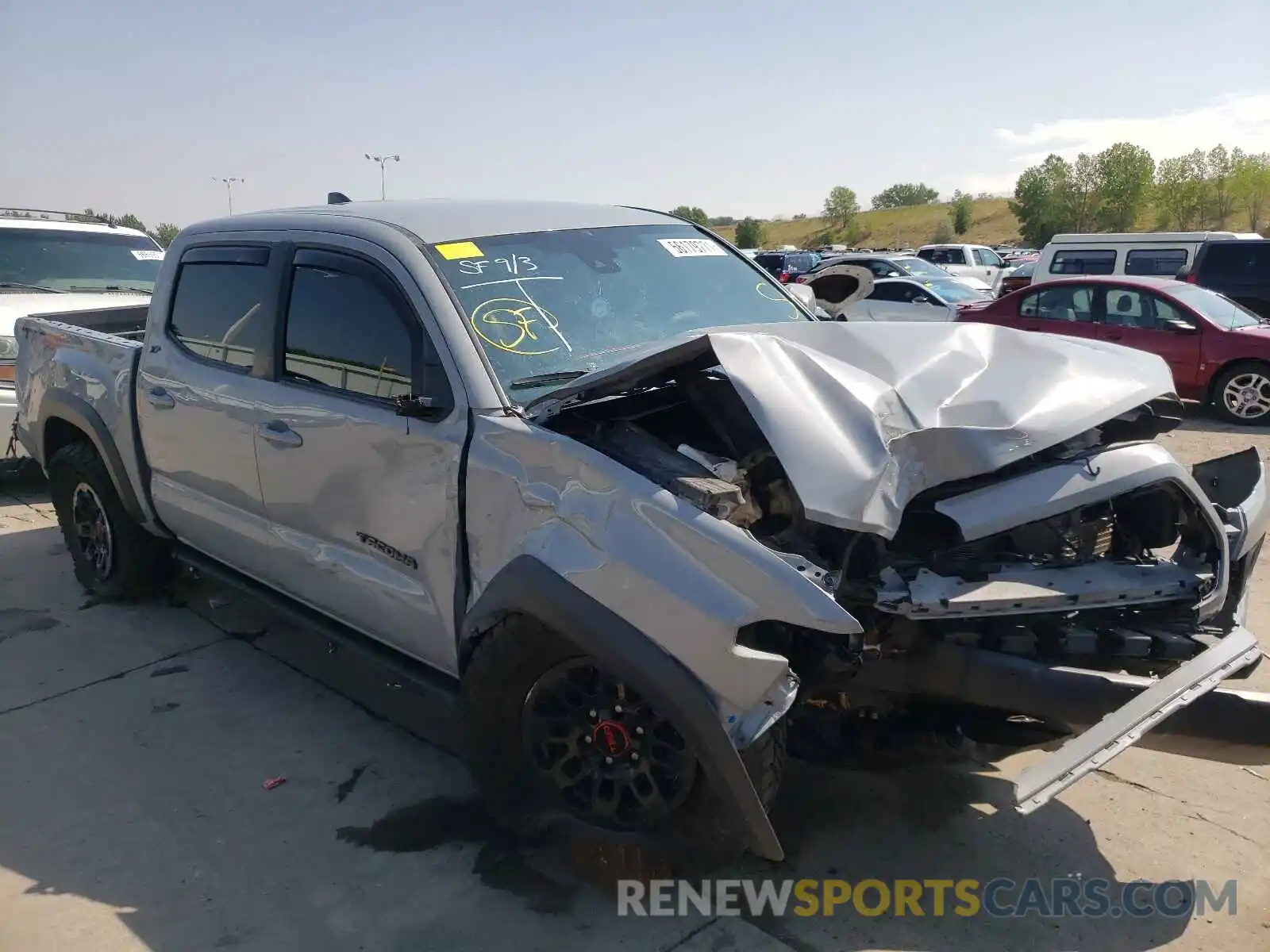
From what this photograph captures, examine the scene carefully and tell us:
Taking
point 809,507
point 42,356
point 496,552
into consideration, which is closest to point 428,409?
point 496,552

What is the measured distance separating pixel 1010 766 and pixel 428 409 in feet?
7.83

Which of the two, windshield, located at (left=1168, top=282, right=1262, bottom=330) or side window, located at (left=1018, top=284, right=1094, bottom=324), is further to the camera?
side window, located at (left=1018, top=284, right=1094, bottom=324)

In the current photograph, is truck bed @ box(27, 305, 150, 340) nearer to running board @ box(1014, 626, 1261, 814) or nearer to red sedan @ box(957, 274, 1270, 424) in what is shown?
running board @ box(1014, 626, 1261, 814)

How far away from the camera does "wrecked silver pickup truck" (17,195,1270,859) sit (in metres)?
2.47

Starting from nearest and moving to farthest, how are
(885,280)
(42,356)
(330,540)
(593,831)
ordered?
(593,831) < (330,540) < (42,356) < (885,280)

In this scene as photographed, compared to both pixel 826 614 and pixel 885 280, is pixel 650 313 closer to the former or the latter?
pixel 826 614

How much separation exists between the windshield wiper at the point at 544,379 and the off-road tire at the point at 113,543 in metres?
3.02

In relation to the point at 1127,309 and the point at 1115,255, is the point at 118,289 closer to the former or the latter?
the point at 1127,309

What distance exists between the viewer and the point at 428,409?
3080 millimetres

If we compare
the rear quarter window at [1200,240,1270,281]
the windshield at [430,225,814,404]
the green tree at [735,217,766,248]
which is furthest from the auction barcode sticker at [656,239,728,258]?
the green tree at [735,217,766,248]

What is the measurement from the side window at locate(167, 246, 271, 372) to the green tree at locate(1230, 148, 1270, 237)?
6256 cm

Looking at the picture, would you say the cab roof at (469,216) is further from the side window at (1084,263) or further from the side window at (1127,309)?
the side window at (1084,263)

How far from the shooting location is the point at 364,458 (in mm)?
3359

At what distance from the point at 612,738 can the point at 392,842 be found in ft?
3.29
